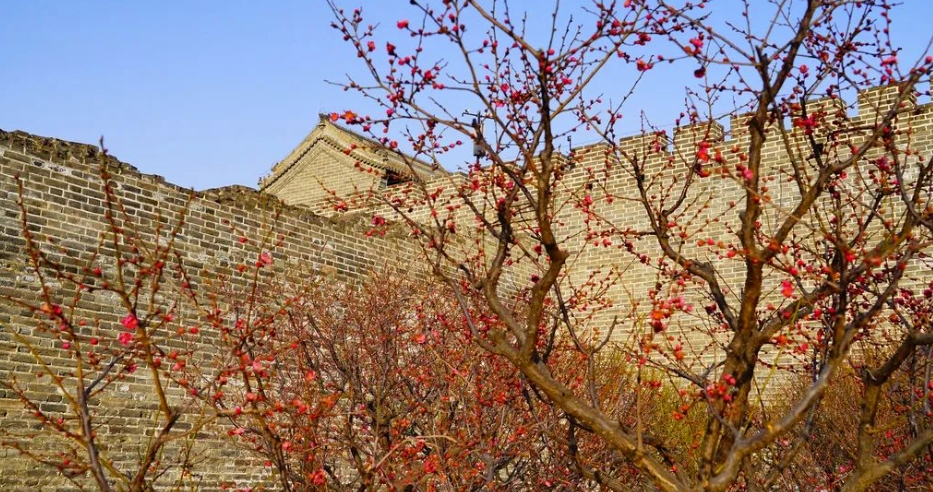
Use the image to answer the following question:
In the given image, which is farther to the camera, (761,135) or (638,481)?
(638,481)

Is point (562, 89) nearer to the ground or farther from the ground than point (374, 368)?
farther from the ground

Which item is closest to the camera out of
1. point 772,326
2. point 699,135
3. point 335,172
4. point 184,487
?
point 772,326

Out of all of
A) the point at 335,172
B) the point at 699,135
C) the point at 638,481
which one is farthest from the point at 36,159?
the point at 335,172

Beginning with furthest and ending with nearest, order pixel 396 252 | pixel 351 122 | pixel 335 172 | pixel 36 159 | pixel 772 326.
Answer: pixel 335 172, pixel 396 252, pixel 36 159, pixel 351 122, pixel 772 326

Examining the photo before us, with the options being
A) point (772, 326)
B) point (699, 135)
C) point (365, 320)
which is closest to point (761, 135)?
point (772, 326)

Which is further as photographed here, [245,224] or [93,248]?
[245,224]

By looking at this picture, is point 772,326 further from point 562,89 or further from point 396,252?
point 396,252

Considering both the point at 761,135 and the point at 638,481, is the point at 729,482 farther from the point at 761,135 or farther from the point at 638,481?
the point at 638,481

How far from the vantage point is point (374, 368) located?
8859mm

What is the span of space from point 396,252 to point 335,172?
1123 cm

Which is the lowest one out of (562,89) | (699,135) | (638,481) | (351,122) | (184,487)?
(184,487)

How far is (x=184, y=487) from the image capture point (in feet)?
33.1

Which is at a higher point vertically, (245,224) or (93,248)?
(245,224)

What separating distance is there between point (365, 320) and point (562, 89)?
545 cm
